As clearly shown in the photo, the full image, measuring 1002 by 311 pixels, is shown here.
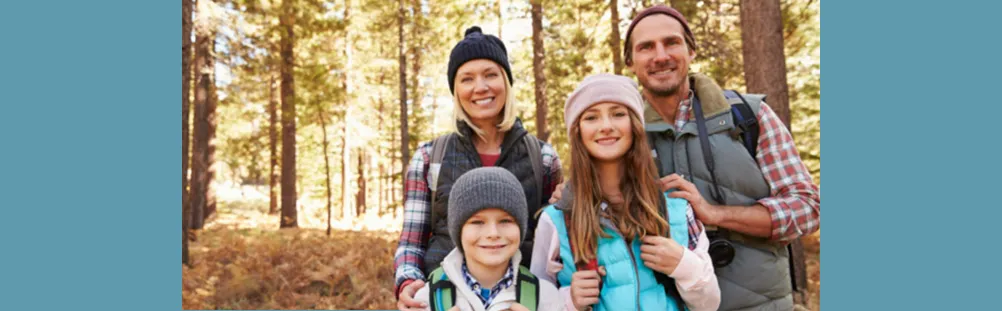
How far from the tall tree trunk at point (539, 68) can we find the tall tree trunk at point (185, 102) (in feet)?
15.9

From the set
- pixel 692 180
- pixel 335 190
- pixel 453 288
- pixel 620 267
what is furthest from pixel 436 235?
pixel 335 190

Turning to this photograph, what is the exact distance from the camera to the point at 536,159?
2729 mm

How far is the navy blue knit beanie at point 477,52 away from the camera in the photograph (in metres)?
2.66

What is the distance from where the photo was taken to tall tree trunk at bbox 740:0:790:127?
5.57 meters

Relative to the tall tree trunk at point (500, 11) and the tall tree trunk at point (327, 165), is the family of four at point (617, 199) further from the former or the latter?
the tall tree trunk at point (327, 165)

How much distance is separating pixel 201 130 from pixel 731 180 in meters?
8.25

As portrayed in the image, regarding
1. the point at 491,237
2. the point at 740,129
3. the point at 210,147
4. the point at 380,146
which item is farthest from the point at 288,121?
the point at 740,129

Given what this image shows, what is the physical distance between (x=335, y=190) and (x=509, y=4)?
462 centimetres

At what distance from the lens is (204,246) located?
8266 millimetres

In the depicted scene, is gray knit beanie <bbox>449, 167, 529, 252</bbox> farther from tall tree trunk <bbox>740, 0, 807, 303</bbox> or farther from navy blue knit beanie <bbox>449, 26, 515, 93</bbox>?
tall tree trunk <bbox>740, 0, 807, 303</bbox>

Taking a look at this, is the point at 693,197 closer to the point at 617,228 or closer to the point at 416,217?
the point at 617,228

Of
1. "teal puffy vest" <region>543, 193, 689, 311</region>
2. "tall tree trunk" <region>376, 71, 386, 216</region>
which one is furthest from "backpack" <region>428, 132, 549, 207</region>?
"tall tree trunk" <region>376, 71, 386, 216</region>

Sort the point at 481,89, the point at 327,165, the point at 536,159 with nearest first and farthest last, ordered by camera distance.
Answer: the point at 481,89 < the point at 536,159 < the point at 327,165

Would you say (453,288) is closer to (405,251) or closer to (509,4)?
(405,251)
